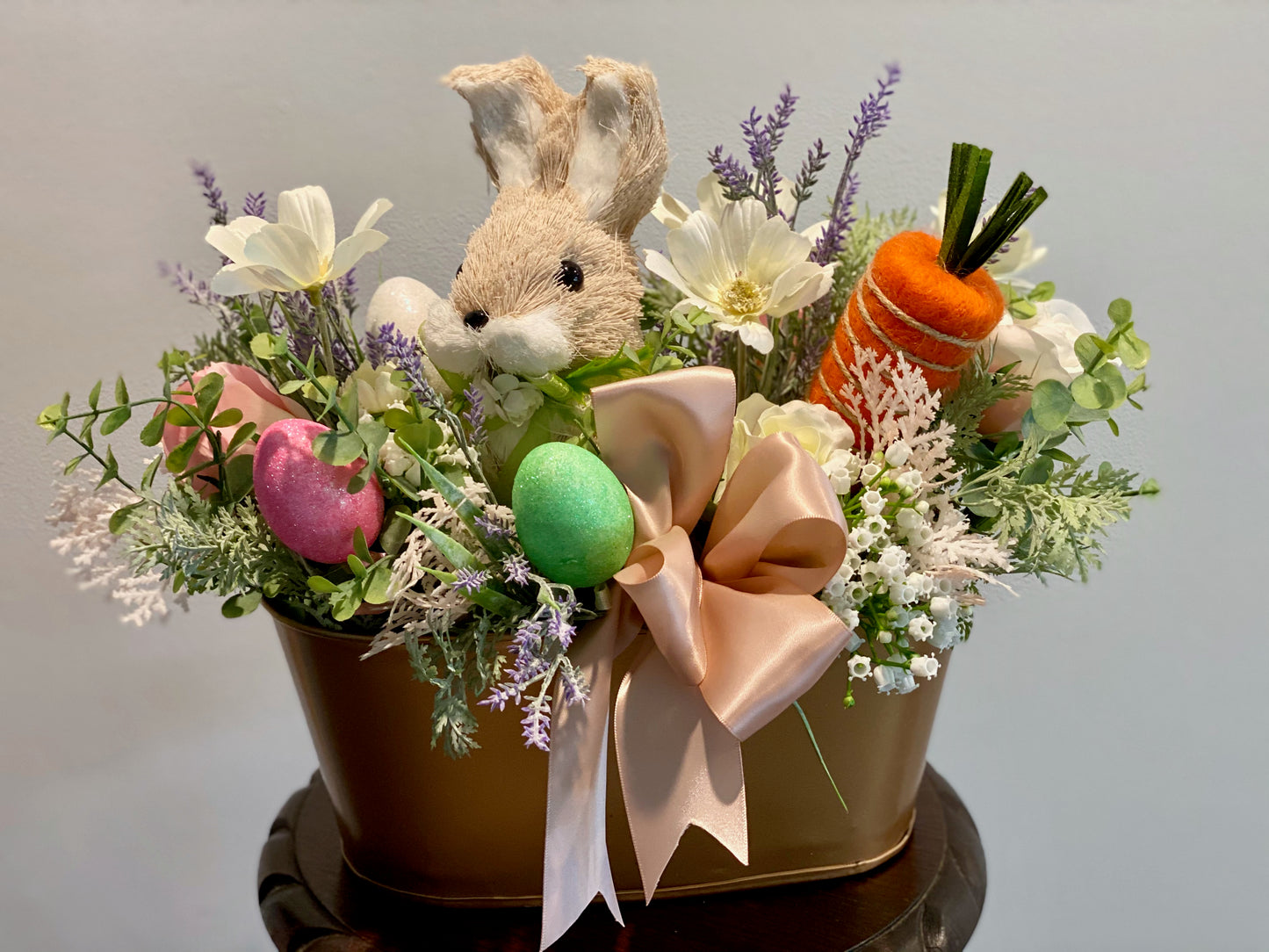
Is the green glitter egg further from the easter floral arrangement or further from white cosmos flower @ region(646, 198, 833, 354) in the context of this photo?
white cosmos flower @ region(646, 198, 833, 354)

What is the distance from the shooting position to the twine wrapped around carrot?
0.66m

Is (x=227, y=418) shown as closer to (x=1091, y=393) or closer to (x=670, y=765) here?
(x=670, y=765)

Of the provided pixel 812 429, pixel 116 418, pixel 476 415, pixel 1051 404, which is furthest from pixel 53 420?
pixel 1051 404

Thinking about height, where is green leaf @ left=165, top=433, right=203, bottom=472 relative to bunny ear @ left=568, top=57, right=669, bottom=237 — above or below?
below

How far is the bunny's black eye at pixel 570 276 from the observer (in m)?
0.65

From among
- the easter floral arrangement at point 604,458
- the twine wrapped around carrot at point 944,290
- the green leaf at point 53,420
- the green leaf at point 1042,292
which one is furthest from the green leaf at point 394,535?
the green leaf at point 1042,292

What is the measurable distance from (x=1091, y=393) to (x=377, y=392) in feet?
1.55

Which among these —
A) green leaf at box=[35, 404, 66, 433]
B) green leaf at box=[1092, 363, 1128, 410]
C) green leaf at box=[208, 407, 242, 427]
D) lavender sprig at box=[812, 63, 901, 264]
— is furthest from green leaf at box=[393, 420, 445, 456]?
green leaf at box=[1092, 363, 1128, 410]

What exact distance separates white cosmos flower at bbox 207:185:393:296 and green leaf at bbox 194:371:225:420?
0.06m

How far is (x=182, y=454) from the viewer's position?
64cm

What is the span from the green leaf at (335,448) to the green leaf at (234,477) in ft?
0.41

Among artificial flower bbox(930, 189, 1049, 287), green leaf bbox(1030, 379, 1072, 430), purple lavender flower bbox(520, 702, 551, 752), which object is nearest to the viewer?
purple lavender flower bbox(520, 702, 551, 752)

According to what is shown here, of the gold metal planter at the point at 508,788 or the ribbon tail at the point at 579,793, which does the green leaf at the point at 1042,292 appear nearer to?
the gold metal planter at the point at 508,788

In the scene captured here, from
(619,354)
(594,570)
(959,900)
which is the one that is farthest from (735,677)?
(959,900)
